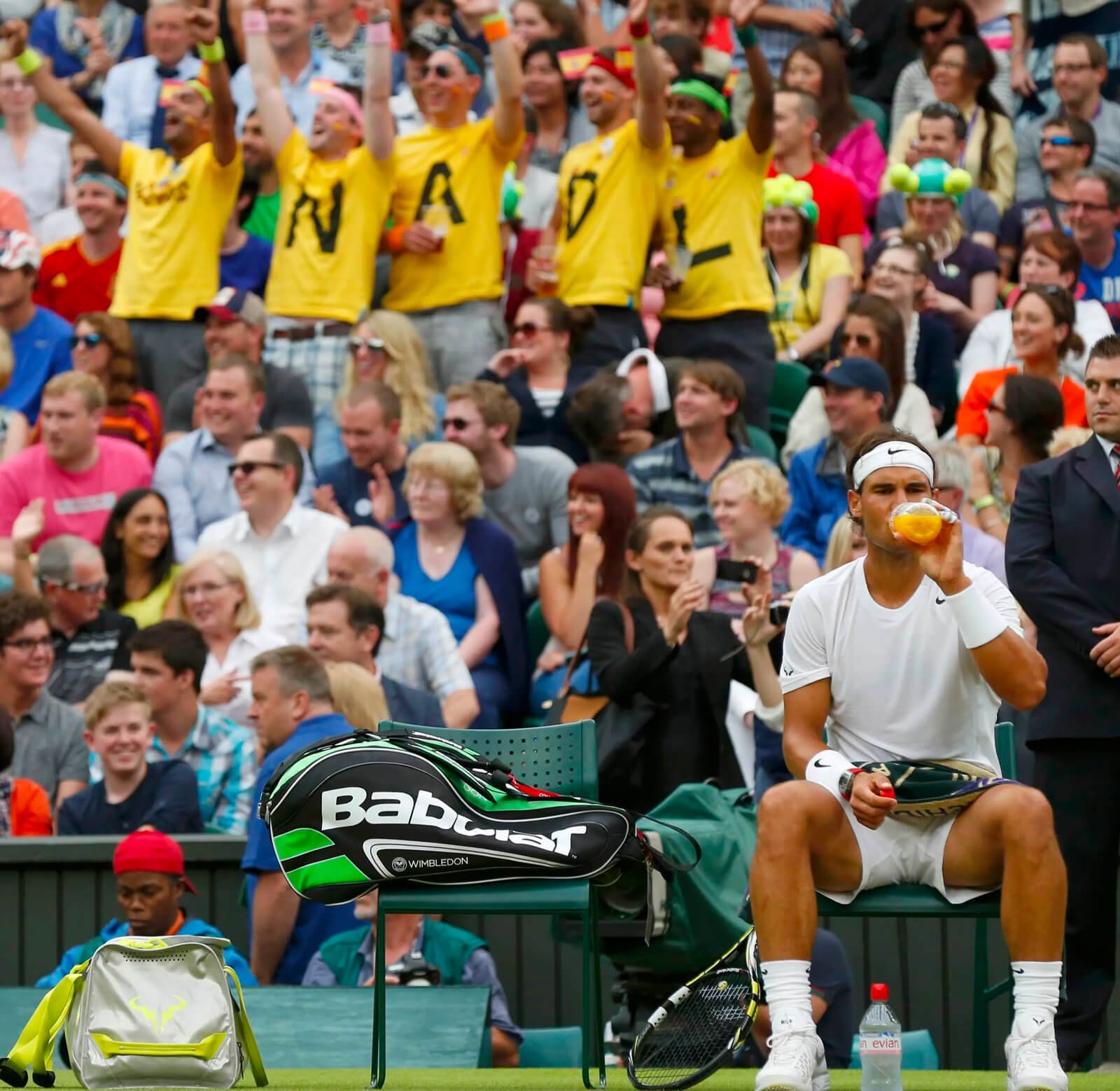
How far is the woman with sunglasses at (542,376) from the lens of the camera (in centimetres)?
993

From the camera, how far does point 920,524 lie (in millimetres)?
4754

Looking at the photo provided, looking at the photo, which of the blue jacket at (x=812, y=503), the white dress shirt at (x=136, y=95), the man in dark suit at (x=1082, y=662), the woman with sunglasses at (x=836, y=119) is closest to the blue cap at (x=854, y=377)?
the blue jacket at (x=812, y=503)

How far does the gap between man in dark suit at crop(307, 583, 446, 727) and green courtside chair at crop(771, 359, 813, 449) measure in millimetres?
3010

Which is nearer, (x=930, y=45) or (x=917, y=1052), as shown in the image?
(x=917, y=1052)

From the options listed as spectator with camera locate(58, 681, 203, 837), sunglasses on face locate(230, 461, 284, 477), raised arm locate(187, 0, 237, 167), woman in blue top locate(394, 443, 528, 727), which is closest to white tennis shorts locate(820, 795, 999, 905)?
spectator with camera locate(58, 681, 203, 837)

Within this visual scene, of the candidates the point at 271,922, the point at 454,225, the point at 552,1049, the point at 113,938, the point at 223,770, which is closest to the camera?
the point at 113,938

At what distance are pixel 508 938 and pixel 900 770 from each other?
9.44ft

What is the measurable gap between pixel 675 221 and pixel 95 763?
13.3ft

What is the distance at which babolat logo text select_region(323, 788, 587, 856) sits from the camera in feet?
16.6

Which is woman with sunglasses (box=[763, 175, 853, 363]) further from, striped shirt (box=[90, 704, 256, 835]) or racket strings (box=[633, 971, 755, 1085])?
racket strings (box=[633, 971, 755, 1085])

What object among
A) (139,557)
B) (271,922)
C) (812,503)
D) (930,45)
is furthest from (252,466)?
(930,45)

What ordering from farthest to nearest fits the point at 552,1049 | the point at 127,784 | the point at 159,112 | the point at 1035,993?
the point at 159,112 < the point at 127,784 < the point at 552,1049 < the point at 1035,993

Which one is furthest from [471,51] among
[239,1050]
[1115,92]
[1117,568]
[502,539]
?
[239,1050]

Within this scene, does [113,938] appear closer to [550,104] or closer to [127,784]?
[127,784]
